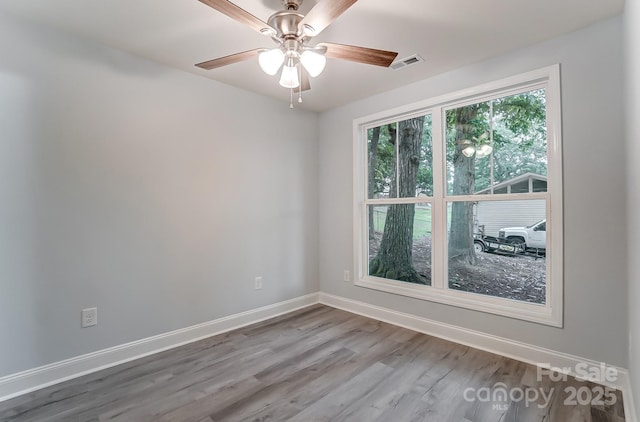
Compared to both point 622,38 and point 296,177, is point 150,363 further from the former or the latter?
point 622,38

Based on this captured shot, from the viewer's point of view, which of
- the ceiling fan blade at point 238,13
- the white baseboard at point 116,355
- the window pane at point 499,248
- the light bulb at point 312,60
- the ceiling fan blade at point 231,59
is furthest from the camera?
the window pane at point 499,248

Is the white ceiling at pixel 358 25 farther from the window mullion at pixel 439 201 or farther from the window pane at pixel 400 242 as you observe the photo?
the window pane at pixel 400 242

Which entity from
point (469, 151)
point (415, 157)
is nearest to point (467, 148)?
point (469, 151)

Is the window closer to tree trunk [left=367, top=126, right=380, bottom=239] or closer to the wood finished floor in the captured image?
tree trunk [left=367, top=126, right=380, bottom=239]

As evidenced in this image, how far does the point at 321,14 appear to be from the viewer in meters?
1.50

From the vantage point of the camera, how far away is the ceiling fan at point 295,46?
1.52 metres

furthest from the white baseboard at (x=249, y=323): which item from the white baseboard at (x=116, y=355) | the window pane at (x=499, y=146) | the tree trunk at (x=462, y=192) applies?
the window pane at (x=499, y=146)

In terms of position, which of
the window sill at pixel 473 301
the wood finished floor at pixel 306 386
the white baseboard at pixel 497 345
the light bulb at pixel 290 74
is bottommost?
the wood finished floor at pixel 306 386

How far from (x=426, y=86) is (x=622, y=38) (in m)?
1.39

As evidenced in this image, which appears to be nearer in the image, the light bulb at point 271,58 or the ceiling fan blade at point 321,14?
→ the ceiling fan blade at point 321,14

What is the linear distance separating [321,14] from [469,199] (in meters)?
2.06

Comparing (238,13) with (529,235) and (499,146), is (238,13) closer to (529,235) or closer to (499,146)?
(499,146)

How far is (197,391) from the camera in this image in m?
2.04

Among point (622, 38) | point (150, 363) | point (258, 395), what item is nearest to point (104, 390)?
point (150, 363)
